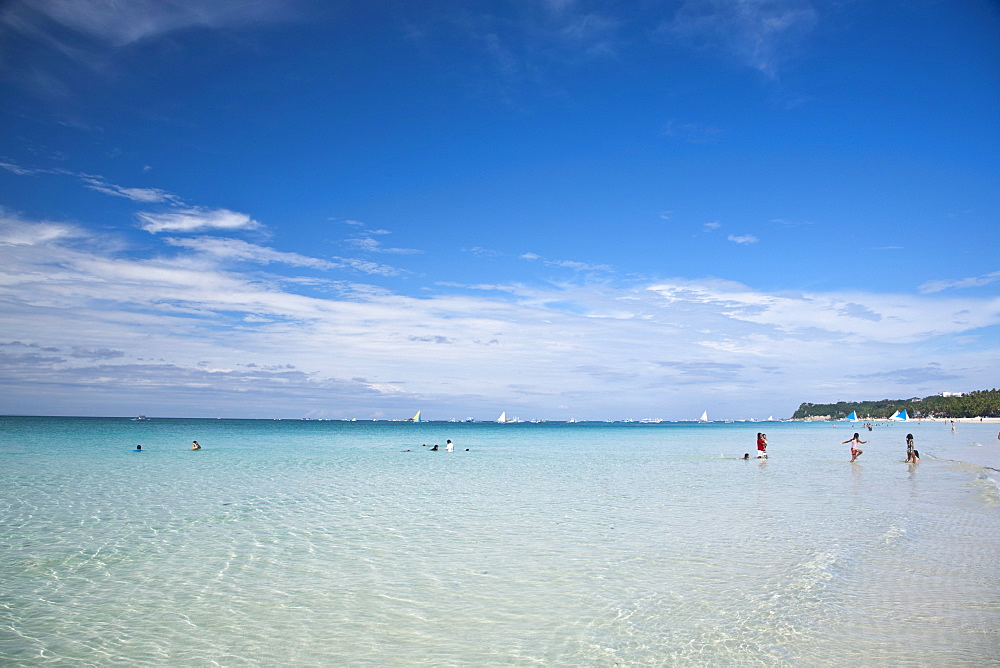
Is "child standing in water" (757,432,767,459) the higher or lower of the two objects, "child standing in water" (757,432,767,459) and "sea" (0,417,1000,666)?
the higher

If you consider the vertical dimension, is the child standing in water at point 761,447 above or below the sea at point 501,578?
above

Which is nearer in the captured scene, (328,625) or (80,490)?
(328,625)

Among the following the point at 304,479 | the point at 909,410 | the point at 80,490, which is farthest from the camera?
the point at 909,410

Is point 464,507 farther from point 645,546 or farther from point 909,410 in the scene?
point 909,410

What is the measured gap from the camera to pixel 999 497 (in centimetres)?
1991

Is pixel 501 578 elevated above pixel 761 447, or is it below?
below

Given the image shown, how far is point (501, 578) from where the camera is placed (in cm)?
1077

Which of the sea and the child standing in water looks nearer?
the sea

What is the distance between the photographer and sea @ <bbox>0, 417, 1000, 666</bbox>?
7.71m

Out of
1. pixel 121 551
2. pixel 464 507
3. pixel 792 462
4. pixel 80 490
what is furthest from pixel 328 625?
pixel 792 462

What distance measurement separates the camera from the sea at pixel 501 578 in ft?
25.3

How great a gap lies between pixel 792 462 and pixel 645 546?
2854 centimetres

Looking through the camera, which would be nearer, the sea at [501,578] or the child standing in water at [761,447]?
the sea at [501,578]

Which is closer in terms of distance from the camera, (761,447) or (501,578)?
(501,578)
